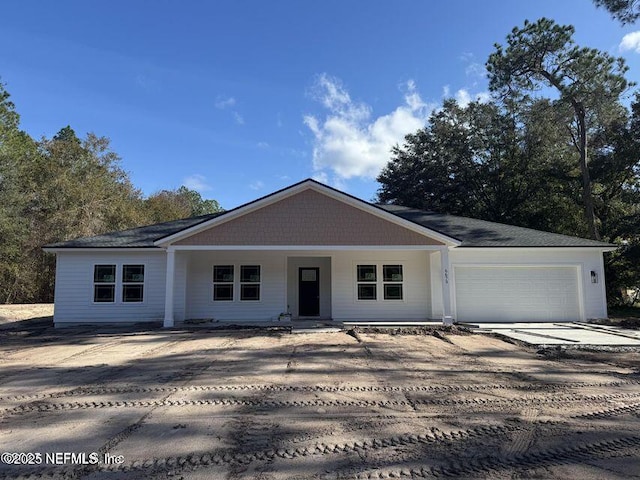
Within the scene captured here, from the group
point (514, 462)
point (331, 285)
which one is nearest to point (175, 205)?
point (331, 285)

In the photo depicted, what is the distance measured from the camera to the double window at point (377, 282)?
15.1 m

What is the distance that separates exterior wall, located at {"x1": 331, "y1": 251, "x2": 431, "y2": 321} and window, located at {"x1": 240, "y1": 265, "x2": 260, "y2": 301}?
276 centimetres

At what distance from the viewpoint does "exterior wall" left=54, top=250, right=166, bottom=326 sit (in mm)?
14086

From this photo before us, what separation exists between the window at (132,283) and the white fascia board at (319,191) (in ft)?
6.43

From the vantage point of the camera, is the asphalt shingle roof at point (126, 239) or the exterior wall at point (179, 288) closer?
the asphalt shingle roof at point (126, 239)

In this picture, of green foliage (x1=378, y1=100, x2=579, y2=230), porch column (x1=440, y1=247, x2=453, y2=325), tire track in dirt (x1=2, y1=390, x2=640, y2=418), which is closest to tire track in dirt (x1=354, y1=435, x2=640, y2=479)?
tire track in dirt (x1=2, y1=390, x2=640, y2=418)

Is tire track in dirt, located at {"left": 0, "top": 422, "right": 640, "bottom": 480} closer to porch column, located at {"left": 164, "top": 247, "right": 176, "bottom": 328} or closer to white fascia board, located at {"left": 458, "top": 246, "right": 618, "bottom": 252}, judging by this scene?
porch column, located at {"left": 164, "top": 247, "right": 176, "bottom": 328}

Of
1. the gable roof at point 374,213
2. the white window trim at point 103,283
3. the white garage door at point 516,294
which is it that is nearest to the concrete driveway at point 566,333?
the white garage door at point 516,294

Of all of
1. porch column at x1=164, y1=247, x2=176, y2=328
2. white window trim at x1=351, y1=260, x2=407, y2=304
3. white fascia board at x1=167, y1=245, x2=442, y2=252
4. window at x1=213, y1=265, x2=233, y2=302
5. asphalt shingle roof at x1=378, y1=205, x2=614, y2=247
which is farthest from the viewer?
white window trim at x1=351, y1=260, x2=407, y2=304

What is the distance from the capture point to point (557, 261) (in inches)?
583

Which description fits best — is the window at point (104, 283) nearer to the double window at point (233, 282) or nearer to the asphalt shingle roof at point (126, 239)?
the asphalt shingle roof at point (126, 239)

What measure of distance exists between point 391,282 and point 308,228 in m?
3.95

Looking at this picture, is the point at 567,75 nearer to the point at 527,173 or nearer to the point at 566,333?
the point at 527,173

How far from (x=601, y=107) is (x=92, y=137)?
110 feet
